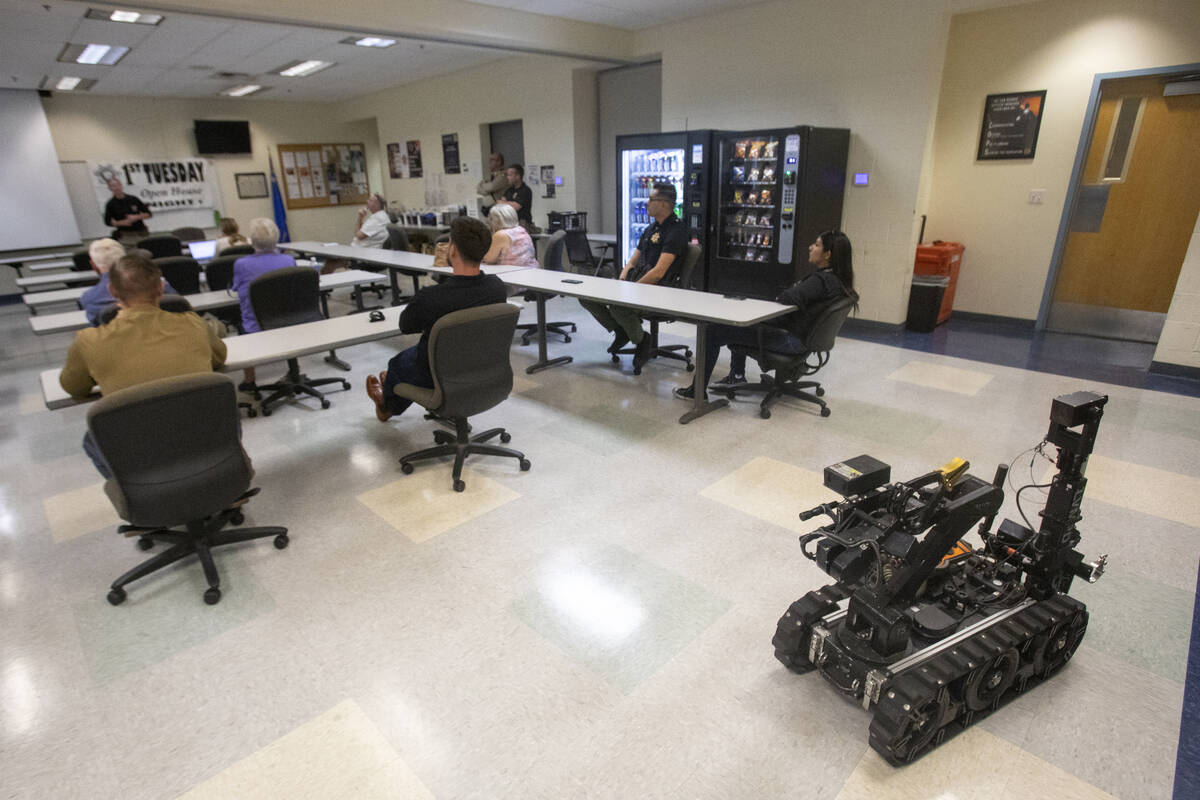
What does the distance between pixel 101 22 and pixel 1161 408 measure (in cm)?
884

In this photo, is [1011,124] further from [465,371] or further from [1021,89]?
[465,371]

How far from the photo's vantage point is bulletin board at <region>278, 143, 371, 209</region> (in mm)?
11734

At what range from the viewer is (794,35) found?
5711mm

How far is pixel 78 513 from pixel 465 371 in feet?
6.46

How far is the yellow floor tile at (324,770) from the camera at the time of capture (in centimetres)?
159

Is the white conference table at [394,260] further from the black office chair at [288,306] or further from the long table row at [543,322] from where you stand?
the black office chair at [288,306]

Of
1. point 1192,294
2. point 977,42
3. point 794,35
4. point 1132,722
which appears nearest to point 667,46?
point 794,35

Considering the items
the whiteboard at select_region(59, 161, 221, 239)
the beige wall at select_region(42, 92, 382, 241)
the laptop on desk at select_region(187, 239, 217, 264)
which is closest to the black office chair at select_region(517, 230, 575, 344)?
the laptop on desk at select_region(187, 239, 217, 264)

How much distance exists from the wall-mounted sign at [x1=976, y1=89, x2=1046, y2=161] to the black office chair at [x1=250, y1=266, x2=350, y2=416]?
18.9 ft

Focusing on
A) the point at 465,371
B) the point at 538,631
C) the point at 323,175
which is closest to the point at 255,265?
the point at 465,371

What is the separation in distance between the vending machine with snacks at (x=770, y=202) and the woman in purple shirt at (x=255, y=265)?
3.89m

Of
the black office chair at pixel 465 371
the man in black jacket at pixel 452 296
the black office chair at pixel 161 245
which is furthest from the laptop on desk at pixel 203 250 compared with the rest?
the black office chair at pixel 465 371

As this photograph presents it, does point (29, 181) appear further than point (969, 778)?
Yes

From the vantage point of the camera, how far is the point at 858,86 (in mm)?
5434
